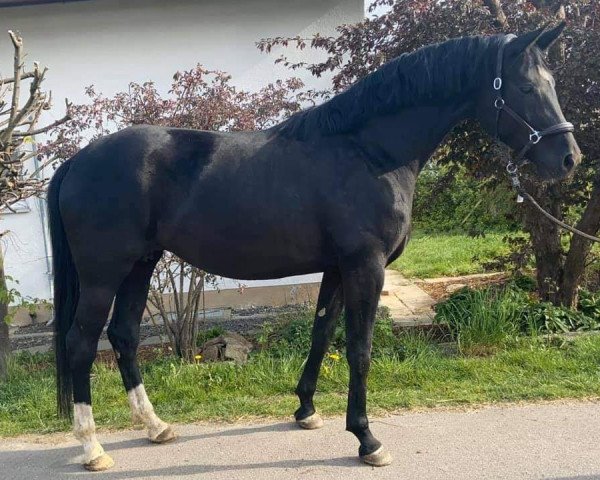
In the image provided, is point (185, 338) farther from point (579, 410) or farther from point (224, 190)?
point (579, 410)

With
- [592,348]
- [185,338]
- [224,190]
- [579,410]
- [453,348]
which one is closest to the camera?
[224,190]

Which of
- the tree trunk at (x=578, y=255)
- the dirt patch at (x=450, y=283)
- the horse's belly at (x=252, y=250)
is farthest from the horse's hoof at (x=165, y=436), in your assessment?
the dirt patch at (x=450, y=283)

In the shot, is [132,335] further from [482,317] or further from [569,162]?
[482,317]

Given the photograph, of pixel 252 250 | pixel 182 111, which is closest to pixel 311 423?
pixel 252 250

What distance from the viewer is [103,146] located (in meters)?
3.03

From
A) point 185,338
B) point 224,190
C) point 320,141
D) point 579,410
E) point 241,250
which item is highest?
point 320,141

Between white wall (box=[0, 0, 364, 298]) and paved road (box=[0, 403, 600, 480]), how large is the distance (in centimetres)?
352

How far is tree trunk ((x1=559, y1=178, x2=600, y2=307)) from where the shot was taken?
5.10 meters

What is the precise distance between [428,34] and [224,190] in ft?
8.48

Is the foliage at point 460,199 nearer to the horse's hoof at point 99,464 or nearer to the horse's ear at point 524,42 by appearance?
the horse's ear at point 524,42

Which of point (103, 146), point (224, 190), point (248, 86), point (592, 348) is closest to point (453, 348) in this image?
point (592, 348)

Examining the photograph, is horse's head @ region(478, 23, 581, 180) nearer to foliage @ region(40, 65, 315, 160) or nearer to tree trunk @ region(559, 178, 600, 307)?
foliage @ region(40, 65, 315, 160)

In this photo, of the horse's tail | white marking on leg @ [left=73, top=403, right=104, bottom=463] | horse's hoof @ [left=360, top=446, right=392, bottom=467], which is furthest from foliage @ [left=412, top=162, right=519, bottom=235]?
A: white marking on leg @ [left=73, top=403, right=104, bottom=463]

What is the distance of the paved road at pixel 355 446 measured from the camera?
2787 mm
